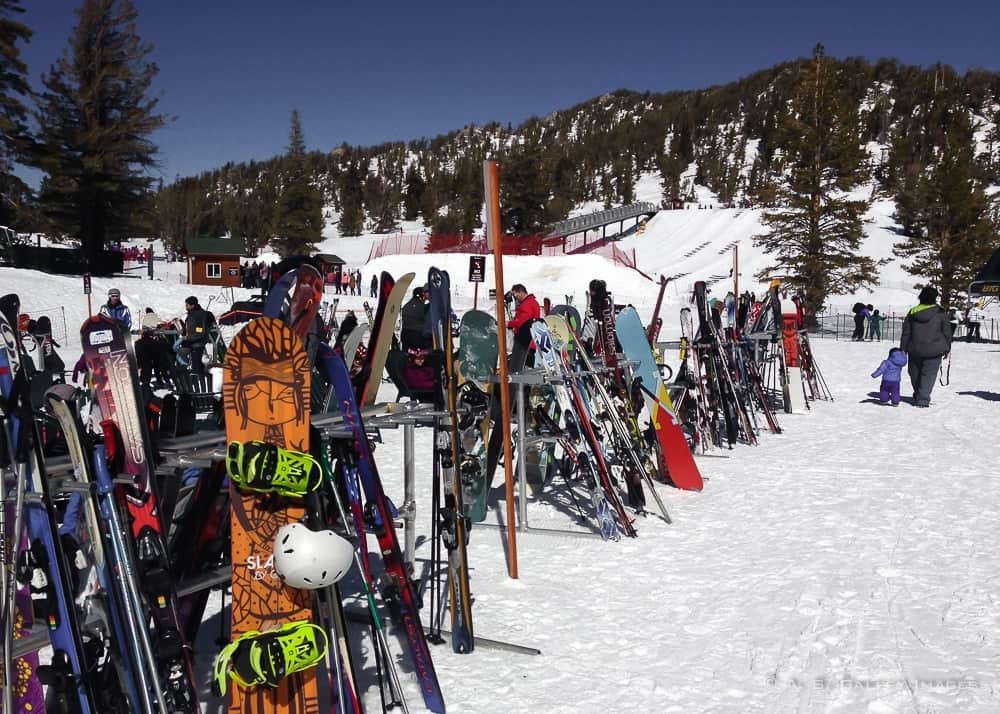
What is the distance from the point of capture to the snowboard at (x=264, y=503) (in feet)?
8.66

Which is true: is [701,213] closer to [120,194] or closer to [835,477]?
[120,194]

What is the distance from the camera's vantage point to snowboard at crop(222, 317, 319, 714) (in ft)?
8.66

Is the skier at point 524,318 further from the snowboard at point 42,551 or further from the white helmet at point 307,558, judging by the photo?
the snowboard at point 42,551

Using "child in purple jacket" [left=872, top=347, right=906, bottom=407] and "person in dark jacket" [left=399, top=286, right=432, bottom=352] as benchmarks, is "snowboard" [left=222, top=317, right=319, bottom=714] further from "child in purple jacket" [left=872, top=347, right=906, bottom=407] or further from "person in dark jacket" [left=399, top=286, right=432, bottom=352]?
"child in purple jacket" [left=872, top=347, right=906, bottom=407]

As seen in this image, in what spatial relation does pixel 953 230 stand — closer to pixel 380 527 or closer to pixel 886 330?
pixel 886 330

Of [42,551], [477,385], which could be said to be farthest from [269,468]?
[477,385]

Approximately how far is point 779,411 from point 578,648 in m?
9.06

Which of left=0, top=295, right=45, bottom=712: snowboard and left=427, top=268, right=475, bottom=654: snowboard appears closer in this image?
left=0, top=295, right=45, bottom=712: snowboard

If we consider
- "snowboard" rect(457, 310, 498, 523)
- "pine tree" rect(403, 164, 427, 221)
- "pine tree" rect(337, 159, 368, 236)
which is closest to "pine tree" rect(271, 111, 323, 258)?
"pine tree" rect(337, 159, 368, 236)

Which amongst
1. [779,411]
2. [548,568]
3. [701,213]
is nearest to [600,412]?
[548,568]

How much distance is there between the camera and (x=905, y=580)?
4715mm

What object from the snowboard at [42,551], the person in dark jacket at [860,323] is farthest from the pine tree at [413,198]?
the snowboard at [42,551]

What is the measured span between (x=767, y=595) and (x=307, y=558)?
313 cm

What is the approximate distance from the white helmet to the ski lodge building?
3562 centimetres
